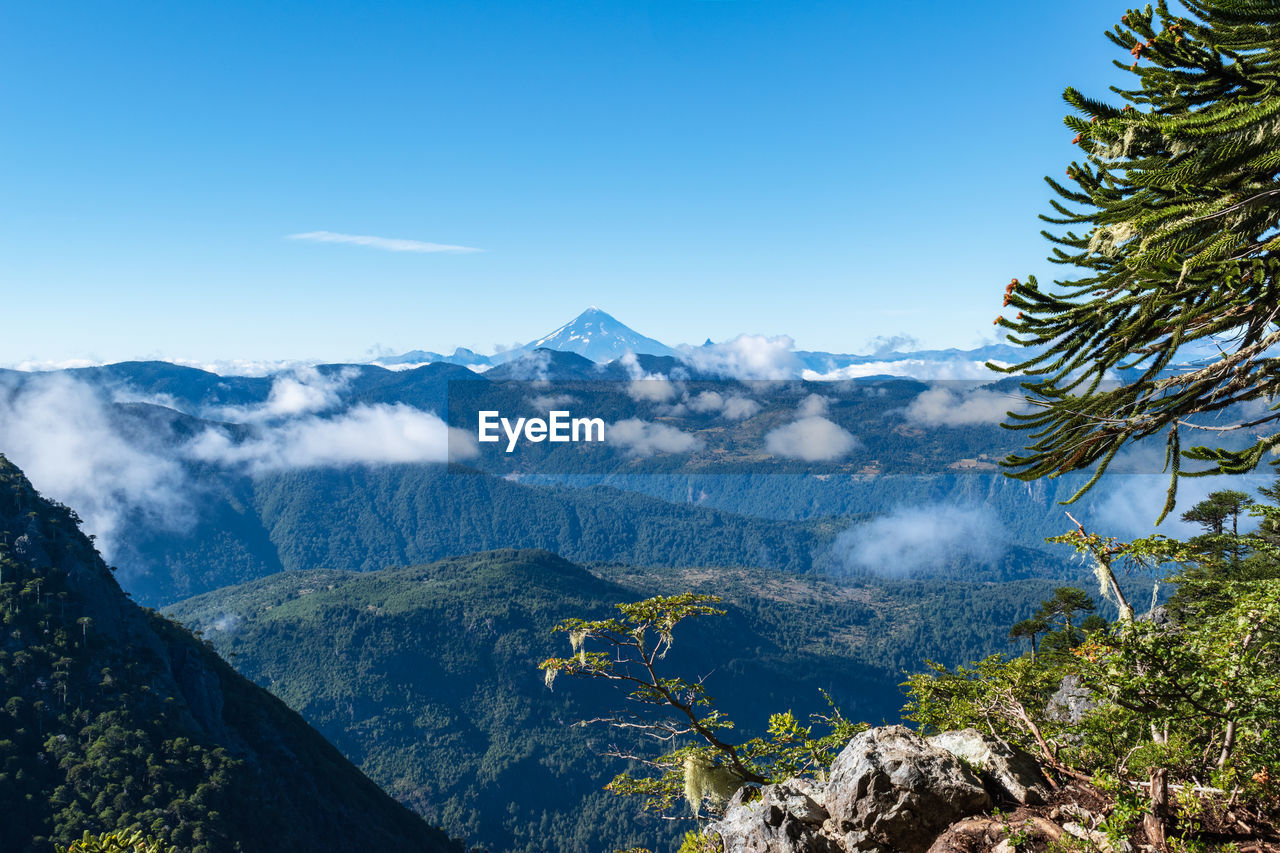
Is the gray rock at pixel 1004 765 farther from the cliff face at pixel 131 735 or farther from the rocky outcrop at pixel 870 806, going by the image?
the cliff face at pixel 131 735

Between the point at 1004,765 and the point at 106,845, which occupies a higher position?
the point at 1004,765

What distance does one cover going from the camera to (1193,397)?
1150 centimetres

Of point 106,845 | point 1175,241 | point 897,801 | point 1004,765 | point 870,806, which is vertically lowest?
point 106,845

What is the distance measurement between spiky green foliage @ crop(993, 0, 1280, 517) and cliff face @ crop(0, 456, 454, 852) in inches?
4770

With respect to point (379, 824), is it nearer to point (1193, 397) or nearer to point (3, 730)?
point (3, 730)

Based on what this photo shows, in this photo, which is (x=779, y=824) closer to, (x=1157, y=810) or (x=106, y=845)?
(x=1157, y=810)

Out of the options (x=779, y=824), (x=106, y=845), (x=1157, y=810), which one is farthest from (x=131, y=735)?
(x=1157, y=810)

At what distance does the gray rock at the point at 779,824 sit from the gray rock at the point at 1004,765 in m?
3.39

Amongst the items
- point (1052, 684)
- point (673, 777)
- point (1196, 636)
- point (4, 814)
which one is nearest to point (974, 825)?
point (1196, 636)

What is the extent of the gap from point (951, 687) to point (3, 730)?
144 meters

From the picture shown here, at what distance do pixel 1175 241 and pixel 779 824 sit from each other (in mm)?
13223

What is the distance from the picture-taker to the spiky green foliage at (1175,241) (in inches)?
358

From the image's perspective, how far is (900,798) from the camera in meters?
13.9

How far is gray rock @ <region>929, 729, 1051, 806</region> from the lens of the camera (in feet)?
45.2
